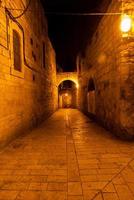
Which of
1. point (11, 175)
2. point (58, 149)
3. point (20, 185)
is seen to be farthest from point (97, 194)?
point (58, 149)

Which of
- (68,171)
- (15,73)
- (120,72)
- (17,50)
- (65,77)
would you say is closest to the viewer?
(68,171)

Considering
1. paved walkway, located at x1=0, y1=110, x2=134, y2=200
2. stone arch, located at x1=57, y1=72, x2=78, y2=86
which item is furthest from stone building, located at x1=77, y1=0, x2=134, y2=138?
stone arch, located at x1=57, y1=72, x2=78, y2=86

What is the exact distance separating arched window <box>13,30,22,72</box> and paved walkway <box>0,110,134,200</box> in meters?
2.65

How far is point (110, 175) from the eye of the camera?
265 centimetres

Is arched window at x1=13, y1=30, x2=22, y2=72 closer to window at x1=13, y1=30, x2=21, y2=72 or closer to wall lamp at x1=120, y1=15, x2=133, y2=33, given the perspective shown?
window at x1=13, y1=30, x2=21, y2=72

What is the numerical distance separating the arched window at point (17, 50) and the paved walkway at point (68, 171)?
265cm

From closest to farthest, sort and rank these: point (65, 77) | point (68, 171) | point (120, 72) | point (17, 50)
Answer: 1. point (68, 171)
2. point (120, 72)
3. point (17, 50)
4. point (65, 77)

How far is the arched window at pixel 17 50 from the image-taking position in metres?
5.07

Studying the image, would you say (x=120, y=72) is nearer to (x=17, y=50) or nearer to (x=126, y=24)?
(x=126, y=24)

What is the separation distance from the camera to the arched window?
16.6ft

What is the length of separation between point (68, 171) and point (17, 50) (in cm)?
429

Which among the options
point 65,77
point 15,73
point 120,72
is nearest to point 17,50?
point 15,73

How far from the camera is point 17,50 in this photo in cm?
530

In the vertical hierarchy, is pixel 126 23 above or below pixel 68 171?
above
